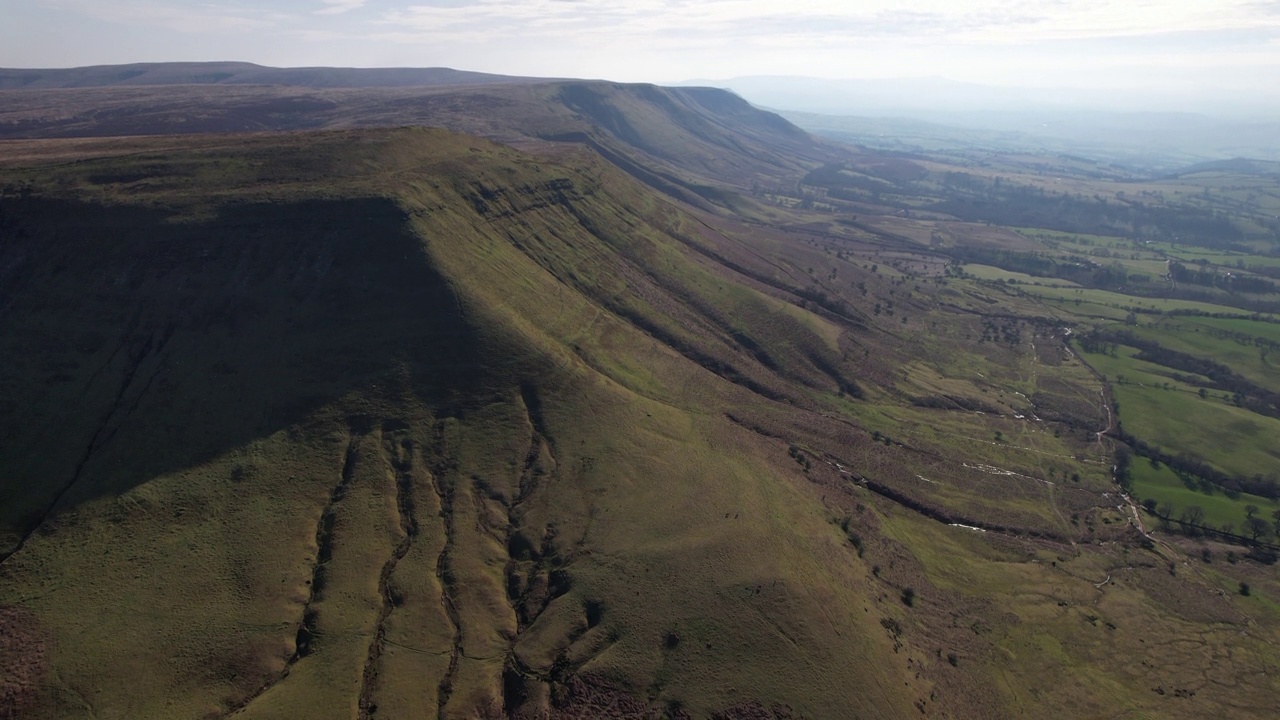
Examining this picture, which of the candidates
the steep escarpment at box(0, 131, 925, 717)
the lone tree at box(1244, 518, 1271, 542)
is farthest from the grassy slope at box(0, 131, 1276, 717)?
the lone tree at box(1244, 518, 1271, 542)

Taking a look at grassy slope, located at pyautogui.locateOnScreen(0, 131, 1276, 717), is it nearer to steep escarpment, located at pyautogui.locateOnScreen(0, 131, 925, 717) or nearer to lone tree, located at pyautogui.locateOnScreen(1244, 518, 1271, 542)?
steep escarpment, located at pyautogui.locateOnScreen(0, 131, 925, 717)

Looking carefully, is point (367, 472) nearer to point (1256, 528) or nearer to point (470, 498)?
point (470, 498)

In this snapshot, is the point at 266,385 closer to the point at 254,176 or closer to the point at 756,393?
the point at 254,176

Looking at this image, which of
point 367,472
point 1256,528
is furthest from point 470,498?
point 1256,528

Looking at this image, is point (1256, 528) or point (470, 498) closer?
point (470, 498)

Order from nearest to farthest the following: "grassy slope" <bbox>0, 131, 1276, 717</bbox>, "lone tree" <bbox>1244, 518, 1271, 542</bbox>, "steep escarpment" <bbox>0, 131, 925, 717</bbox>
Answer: "steep escarpment" <bbox>0, 131, 925, 717</bbox> < "grassy slope" <bbox>0, 131, 1276, 717</bbox> < "lone tree" <bbox>1244, 518, 1271, 542</bbox>

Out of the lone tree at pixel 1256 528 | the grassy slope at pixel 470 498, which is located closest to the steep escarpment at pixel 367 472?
the grassy slope at pixel 470 498

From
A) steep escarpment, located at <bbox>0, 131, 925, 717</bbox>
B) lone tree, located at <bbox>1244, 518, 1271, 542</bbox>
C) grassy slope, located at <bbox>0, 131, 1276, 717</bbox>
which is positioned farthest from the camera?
lone tree, located at <bbox>1244, 518, 1271, 542</bbox>

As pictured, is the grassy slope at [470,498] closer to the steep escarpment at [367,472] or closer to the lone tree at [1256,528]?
the steep escarpment at [367,472]
